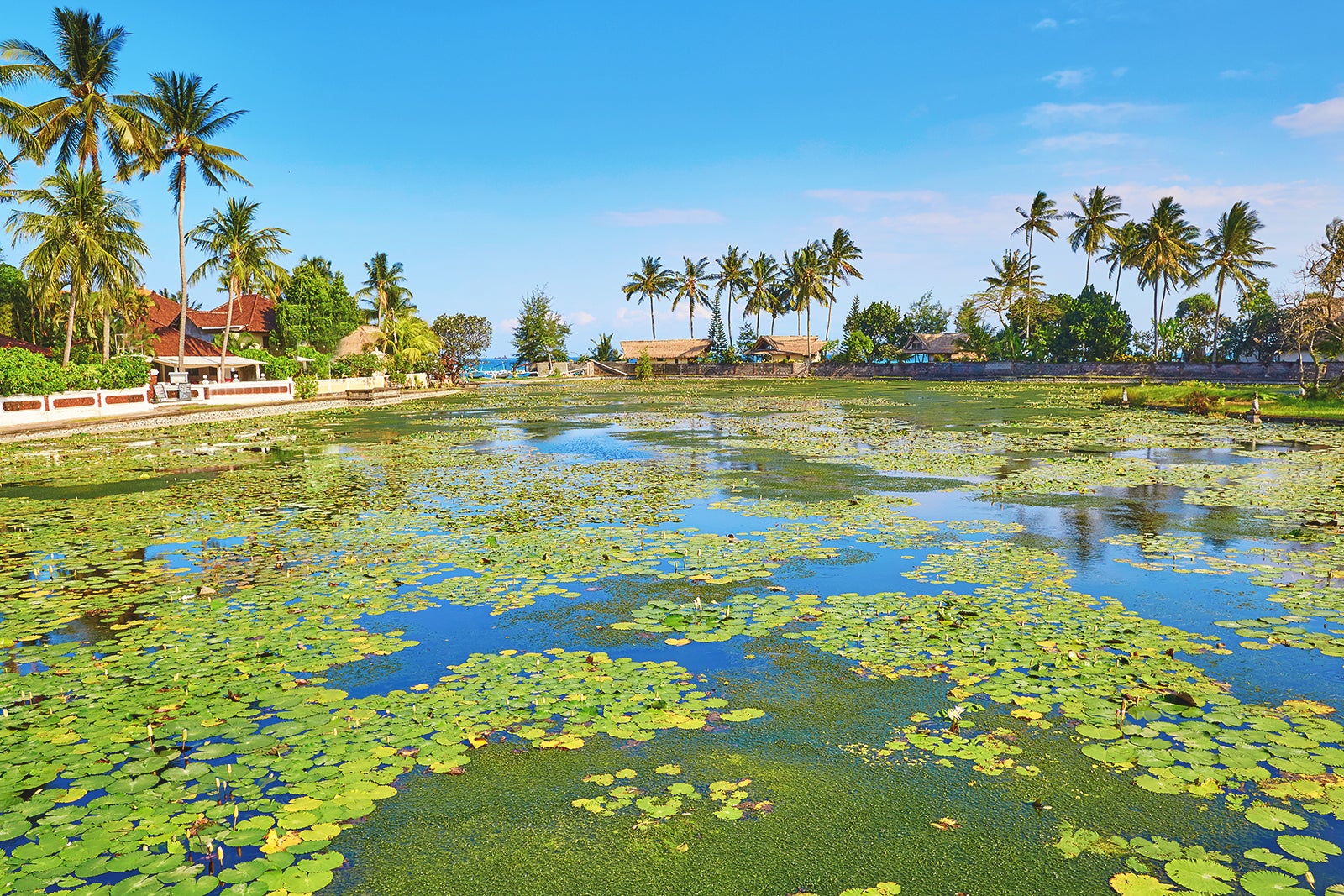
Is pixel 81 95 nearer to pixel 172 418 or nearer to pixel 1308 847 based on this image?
pixel 172 418

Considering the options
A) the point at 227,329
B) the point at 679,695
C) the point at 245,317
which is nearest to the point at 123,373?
the point at 227,329

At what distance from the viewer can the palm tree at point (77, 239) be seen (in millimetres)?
31969

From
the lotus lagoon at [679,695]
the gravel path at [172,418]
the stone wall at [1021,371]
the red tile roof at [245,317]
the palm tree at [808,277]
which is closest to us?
the lotus lagoon at [679,695]

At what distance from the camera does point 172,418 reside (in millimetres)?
29750

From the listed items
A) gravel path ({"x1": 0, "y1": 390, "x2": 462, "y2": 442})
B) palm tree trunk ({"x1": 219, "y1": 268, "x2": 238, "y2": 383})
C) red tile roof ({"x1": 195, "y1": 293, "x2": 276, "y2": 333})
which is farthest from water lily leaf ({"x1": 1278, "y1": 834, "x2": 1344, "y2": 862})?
red tile roof ({"x1": 195, "y1": 293, "x2": 276, "y2": 333})

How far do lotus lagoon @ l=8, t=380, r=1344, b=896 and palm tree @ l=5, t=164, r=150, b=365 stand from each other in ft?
82.0

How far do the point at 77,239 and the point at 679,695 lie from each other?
36927 mm

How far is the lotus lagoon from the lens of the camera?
3.54 metres

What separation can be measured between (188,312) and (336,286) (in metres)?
10.1

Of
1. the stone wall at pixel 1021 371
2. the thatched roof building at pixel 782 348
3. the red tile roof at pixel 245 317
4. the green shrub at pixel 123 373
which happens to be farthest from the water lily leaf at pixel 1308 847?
the thatched roof building at pixel 782 348

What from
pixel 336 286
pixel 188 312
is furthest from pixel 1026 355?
pixel 188 312

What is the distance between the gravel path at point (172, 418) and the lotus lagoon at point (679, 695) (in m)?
14.0

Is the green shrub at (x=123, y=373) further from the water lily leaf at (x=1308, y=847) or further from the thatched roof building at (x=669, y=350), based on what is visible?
the thatched roof building at (x=669, y=350)

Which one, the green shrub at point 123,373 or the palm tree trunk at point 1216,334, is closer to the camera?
the green shrub at point 123,373
